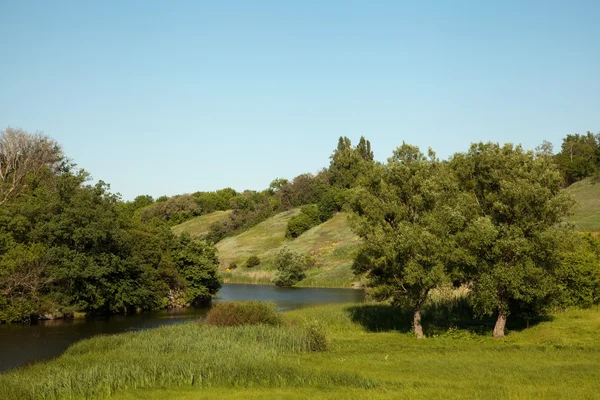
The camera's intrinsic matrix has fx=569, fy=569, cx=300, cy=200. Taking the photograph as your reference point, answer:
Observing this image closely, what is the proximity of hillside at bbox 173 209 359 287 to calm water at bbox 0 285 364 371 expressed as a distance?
16.2m

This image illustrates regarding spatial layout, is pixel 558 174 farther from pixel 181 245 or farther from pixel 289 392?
pixel 181 245

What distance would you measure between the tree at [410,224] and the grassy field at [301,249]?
163ft

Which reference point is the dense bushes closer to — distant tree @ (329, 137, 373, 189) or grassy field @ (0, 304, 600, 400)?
grassy field @ (0, 304, 600, 400)

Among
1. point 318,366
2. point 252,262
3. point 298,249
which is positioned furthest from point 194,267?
point 298,249

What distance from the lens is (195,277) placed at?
2933 inches

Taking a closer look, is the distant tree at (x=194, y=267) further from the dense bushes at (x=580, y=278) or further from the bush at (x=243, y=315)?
the dense bushes at (x=580, y=278)

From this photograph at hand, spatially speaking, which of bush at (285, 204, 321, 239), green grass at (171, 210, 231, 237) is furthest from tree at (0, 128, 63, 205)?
green grass at (171, 210, 231, 237)

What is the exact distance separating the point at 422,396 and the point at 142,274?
5011cm

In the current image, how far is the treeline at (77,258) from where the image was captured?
2144 inches

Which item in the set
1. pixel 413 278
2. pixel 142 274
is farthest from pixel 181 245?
pixel 413 278

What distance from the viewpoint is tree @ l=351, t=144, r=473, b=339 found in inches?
1499

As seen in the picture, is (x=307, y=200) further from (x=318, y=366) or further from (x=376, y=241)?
(x=318, y=366)

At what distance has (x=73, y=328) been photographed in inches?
1989

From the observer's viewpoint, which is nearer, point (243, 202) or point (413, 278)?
point (413, 278)
